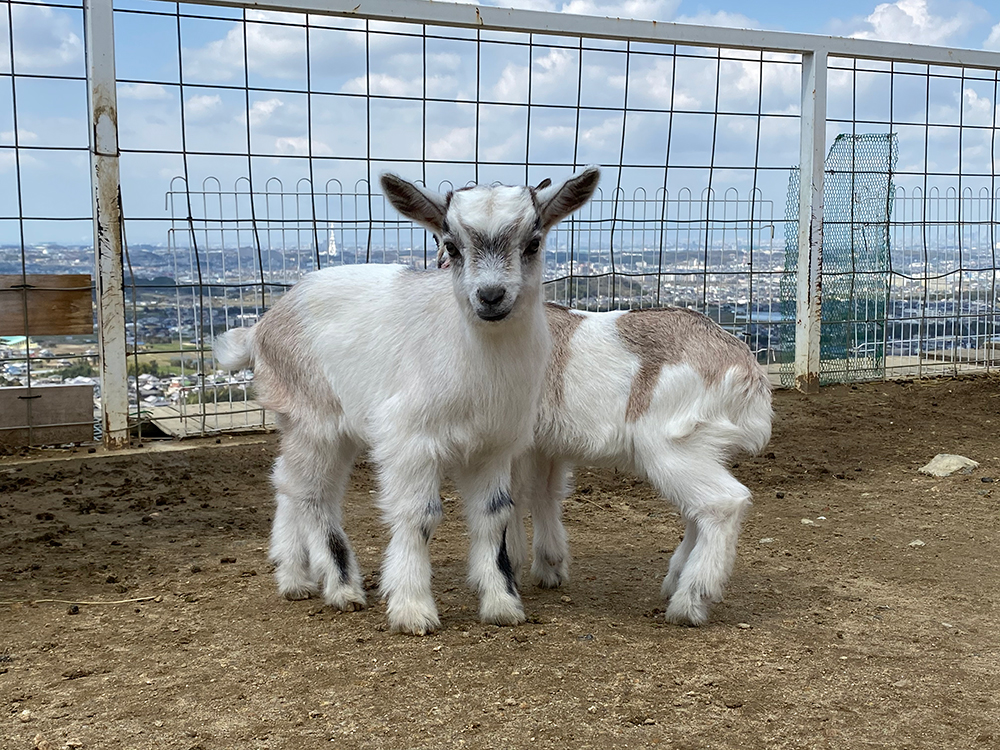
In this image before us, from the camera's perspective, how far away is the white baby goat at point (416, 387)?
3930mm

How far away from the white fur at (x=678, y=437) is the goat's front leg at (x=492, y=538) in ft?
1.34

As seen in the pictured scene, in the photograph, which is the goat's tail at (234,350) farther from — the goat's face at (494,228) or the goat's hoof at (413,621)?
the goat's hoof at (413,621)

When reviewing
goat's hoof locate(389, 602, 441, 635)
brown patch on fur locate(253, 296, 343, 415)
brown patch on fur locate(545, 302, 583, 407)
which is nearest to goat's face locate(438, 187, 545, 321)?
brown patch on fur locate(545, 302, 583, 407)

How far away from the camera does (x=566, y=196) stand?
160 inches

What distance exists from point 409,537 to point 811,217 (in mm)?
7413

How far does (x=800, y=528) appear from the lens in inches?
237

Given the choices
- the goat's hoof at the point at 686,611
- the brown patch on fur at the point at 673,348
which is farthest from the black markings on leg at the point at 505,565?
the brown patch on fur at the point at 673,348

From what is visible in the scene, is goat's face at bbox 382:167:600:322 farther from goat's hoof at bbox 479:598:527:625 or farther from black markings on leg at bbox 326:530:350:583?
black markings on leg at bbox 326:530:350:583

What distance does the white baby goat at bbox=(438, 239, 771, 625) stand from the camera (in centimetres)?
430

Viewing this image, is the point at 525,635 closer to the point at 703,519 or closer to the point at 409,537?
the point at 409,537

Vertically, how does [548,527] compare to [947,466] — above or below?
above

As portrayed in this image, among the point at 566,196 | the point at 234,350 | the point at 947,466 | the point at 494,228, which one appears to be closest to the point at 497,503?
the point at 494,228

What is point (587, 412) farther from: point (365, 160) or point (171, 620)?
point (365, 160)

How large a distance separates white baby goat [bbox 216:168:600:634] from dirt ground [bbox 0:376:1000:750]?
0.86ft
